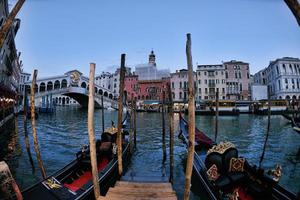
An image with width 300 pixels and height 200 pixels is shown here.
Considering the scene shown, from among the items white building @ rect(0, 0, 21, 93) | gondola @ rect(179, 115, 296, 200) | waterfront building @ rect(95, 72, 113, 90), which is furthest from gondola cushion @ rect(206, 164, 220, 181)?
waterfront building @ rect(95, 72, 113, 90)

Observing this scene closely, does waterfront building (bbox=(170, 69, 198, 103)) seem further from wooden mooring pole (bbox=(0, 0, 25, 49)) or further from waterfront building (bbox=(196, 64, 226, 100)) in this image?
wooden mooring pole (bbox=(0, 0, 25, 49))

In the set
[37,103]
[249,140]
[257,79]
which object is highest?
[257,79]

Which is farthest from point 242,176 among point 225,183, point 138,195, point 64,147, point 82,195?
point 64,147

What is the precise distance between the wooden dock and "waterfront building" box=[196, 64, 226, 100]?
35.9 metres

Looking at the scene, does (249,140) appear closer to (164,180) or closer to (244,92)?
(164,180)

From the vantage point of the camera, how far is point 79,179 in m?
4.54

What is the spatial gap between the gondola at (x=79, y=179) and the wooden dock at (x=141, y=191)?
0.48 m

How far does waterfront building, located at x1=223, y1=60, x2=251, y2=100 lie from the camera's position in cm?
3712

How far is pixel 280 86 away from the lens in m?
34.0

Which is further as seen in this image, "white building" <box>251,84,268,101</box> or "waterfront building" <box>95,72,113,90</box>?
"waterfront building" <box>95,72,113,90</box>

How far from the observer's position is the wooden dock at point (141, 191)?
3283 millimetres

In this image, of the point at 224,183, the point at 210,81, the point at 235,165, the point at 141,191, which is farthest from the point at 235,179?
the point at 210,81

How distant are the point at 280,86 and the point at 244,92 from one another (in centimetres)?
563

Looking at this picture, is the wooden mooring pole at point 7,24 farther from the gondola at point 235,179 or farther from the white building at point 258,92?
the white building at point 258,92
